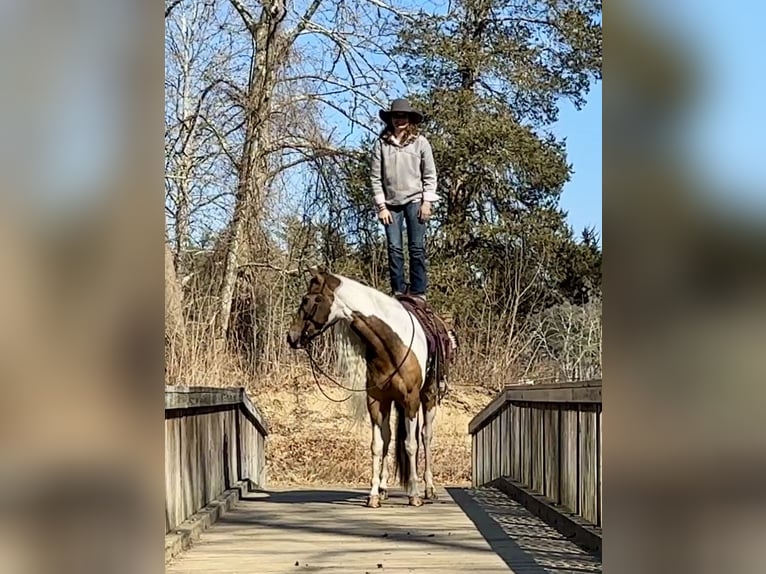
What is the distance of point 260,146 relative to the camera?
29.5 feet

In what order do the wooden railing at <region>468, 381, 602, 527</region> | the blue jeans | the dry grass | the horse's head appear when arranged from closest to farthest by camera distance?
the wooden railing at <region>468, 381, 602, 527</region> < the horse's head < the blue jeans < the dry grass

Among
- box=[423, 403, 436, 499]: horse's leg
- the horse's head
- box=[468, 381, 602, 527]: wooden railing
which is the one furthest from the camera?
box=[423, 403, 436, 499]: horse's leg

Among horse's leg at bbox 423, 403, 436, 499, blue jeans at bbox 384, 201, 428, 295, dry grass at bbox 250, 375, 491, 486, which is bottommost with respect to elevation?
dry grass at bbox 250, 375, 491, 486

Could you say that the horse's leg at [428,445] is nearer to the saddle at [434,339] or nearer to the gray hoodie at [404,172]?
the saddle at [434,339]

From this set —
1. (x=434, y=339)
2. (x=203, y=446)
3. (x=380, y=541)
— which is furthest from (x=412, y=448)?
(x=380, y=541)

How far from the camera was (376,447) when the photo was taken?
4102 mm

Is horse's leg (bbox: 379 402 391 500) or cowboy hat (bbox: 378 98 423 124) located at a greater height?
cowboy hat (bbox: 378 98 423 124)

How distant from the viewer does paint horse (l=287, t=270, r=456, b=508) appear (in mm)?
3852

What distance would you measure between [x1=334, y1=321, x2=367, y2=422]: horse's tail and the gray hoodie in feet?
2.04

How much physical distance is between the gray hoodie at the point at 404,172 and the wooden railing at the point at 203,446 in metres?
1.18

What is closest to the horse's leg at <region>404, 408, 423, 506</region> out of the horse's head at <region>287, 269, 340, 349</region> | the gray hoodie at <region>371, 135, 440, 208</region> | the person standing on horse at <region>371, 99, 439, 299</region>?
the horse's head at <region>287, 269, 340, 349</region>

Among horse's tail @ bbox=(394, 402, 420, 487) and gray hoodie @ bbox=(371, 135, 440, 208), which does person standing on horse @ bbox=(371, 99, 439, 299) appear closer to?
gray hoodie @ bbox=(371, 135, 440, 208)
